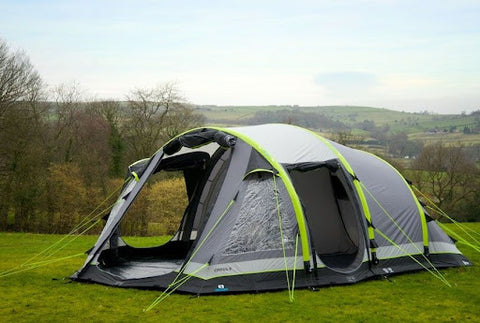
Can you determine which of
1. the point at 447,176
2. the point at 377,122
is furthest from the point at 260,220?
the point at 377,122

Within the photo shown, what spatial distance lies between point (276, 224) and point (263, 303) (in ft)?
4.85

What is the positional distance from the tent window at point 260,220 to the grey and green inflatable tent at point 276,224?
0.02 metres

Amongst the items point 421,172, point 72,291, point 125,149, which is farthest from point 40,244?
point 421,172

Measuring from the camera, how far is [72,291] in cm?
859

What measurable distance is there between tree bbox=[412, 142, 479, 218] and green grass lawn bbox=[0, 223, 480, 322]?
29.3 meters

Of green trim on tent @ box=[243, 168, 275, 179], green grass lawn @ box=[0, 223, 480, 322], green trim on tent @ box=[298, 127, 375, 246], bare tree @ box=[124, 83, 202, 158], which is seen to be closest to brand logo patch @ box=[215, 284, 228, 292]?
green grass lawn @ box=[0, 223, 480, 322]

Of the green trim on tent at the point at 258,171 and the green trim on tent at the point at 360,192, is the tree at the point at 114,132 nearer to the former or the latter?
the green trim on tent at the point at 360,192

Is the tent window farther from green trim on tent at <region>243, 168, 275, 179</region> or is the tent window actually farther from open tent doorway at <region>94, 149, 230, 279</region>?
open tent doorway at <region>94, 149, 230, 279</region>

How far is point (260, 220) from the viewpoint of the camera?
8586 mm

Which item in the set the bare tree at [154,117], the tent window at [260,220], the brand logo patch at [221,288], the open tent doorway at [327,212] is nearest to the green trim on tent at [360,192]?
the open tent doorway at [327,212]

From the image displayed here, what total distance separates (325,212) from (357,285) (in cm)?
248

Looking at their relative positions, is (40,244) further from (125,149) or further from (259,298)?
(125,149)

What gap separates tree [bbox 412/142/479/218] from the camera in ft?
121

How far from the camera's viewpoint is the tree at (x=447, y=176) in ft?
121
